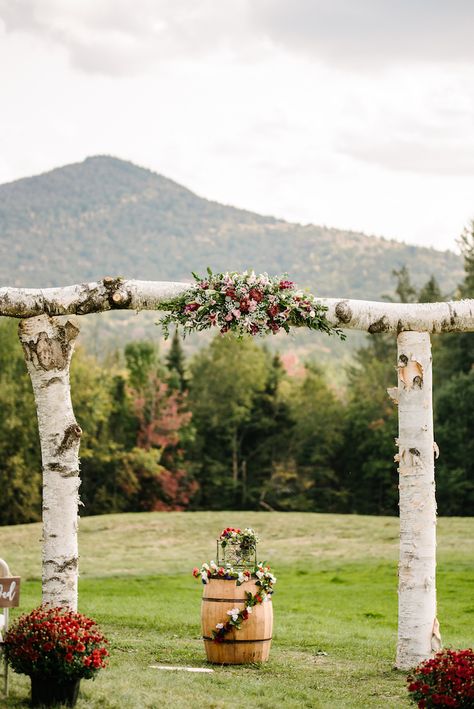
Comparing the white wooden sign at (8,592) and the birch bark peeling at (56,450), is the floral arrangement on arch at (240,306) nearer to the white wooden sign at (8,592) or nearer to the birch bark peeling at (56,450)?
the birch bark peeling at (56,450)

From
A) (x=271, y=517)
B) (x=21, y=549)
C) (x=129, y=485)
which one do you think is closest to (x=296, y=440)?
(x=129, y=485)

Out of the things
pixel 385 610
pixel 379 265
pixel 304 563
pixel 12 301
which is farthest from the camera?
pixel 379 265

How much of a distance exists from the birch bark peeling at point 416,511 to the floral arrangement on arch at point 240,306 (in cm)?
146

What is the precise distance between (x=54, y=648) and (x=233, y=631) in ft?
11.7

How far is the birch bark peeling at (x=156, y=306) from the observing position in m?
11.2

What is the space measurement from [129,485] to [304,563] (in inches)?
1048

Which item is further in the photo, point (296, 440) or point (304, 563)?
point (296, 440)

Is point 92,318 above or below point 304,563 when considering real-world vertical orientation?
above

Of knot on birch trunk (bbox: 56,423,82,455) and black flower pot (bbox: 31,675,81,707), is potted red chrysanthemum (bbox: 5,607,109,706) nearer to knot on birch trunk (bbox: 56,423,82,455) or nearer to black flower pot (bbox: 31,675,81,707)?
black flower pot (bbox: 31,675,81,707)

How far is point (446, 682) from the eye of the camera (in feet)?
26.2

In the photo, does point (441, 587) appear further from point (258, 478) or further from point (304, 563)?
point (258, 478)

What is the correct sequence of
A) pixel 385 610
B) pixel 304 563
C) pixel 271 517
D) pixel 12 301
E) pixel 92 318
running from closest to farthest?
pixel 12 301 → pixel 385 610 → pixel 304 563 → pixel 271 517 → pixel 92 318

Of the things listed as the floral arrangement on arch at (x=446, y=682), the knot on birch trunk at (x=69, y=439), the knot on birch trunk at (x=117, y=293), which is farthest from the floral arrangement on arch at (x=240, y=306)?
the floral arrangement on arch at (x=446, y=682)

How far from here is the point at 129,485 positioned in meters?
54.9
